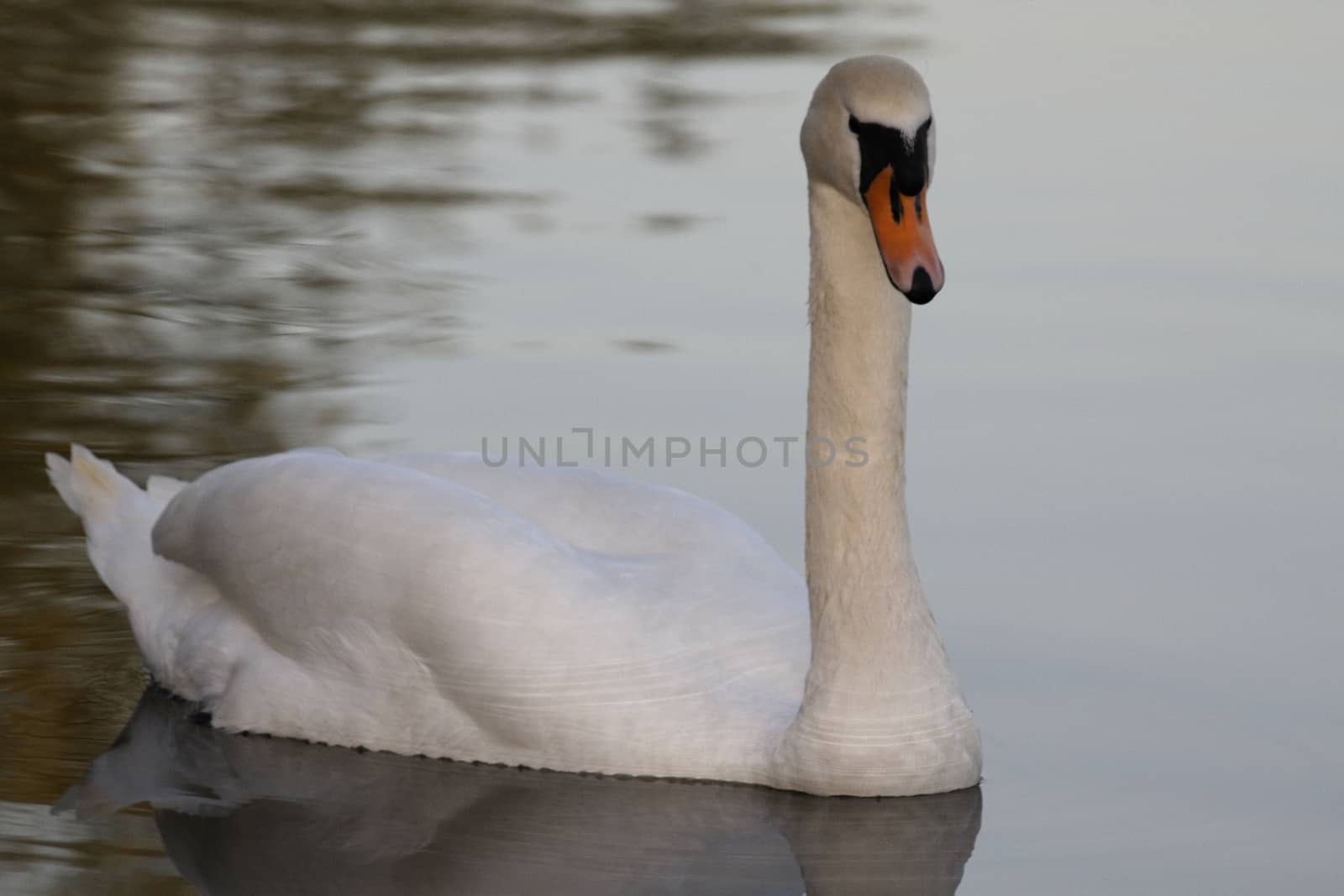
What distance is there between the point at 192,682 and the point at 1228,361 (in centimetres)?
429

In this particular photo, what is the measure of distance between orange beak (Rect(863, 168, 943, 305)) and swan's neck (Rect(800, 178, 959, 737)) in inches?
11.0

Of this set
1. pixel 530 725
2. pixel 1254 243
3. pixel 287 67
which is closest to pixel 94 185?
pixel 287 67

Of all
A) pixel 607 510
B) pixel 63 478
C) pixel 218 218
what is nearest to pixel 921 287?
pixel 607 510

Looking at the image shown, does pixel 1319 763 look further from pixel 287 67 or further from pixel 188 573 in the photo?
pixel 287 67

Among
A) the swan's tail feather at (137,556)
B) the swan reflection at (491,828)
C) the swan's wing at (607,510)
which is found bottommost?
the swan reflection at (491,828)

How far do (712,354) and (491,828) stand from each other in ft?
12.8

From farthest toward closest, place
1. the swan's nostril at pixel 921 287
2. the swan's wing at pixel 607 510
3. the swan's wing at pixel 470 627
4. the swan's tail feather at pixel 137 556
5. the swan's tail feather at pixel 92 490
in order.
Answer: the swan's tail feather at pixel 92 490
the swan's tail feather at pixel 137 556
the swan's wing at pixel 607 510
the swan's wing at pixel 470 627
the swan's nostril at pixel 921 287

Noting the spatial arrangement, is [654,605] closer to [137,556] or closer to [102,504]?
[137,556]

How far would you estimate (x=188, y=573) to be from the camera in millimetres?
6570

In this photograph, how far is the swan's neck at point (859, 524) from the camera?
5590 mm

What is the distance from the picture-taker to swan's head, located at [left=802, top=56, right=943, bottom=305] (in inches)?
205

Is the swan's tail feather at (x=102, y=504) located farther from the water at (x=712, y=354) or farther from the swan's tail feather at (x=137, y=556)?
the water at (x=712, y=354)

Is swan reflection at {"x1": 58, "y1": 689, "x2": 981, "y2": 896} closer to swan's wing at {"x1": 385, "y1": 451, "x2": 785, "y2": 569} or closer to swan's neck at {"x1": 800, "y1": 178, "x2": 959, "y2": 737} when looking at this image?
swan's neck at {"x1": 800, "y1": 178, "x2": 959, "y2": 737}

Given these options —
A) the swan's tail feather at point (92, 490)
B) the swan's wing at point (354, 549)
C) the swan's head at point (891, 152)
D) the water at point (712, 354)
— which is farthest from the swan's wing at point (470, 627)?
the swan's head at point (891, 152)
